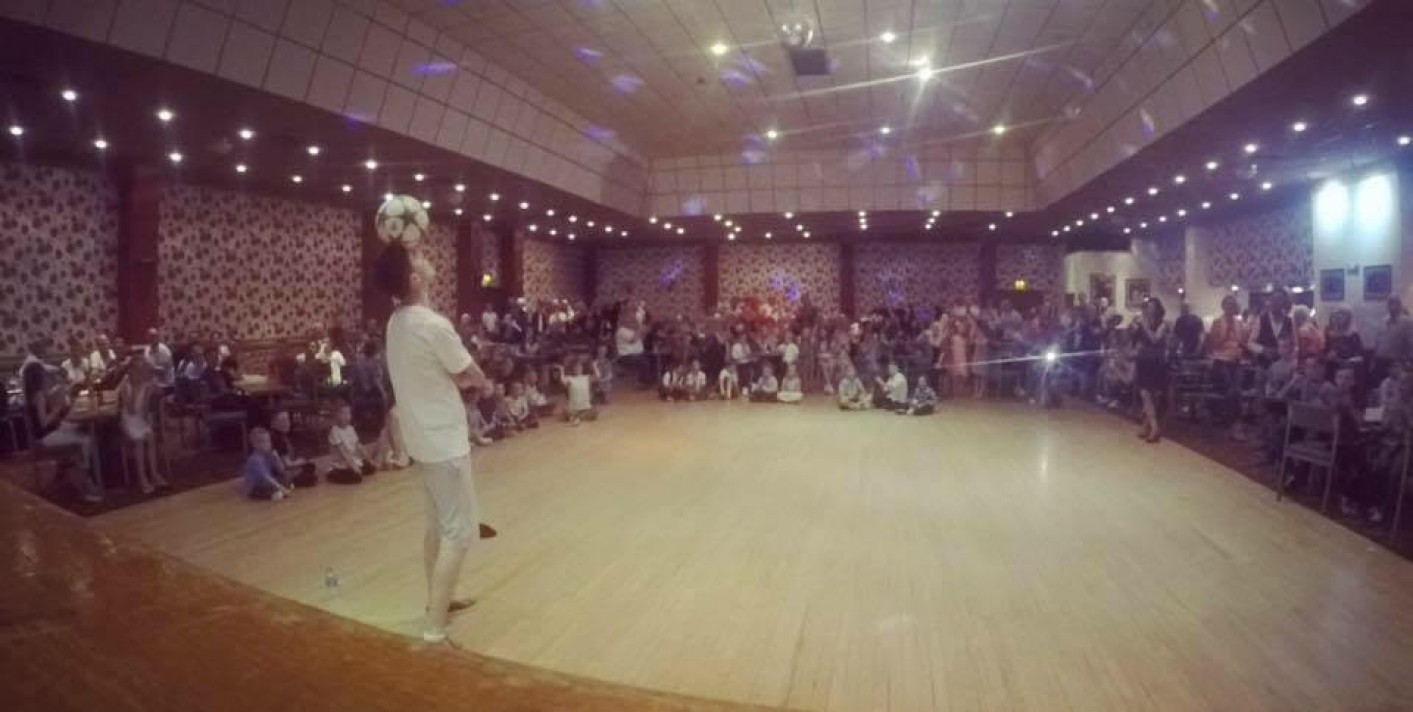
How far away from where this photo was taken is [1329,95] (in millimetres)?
8578

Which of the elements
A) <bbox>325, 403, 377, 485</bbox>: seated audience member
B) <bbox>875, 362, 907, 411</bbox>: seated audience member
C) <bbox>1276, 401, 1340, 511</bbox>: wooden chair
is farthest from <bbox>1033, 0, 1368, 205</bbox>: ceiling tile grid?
<bbox>325, 403, 377, 485</bbox>: seated audience member

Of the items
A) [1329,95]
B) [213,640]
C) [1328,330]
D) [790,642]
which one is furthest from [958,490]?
[213,640]

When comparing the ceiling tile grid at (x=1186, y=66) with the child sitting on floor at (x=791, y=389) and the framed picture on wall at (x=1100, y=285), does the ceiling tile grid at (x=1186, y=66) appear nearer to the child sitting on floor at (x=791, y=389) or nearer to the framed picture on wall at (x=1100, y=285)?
the child sitting on floor at (x=791, y=389)

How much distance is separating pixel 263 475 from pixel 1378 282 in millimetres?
15699

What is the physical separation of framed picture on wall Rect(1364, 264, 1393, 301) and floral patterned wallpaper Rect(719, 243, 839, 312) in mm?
14066

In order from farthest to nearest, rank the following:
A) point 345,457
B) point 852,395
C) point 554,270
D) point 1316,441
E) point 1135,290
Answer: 1. point 554,270
2. point 1135,290
3. point 852,395
4. point 345,457
5. point 1316,441

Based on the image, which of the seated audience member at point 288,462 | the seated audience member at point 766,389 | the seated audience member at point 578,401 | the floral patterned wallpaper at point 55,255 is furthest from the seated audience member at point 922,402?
the floral patterned wallpaper at point 55,255

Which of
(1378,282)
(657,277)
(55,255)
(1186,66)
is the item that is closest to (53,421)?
(55,255)

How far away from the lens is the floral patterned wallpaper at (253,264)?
13469 millimetres

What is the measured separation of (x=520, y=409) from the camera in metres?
11.6

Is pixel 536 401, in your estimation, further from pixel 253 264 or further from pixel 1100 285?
pixel 1100 285

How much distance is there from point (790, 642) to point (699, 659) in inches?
19.0

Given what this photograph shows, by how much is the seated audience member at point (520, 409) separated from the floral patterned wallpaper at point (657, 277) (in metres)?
14.5

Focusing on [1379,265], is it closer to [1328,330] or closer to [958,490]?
[1328,330]
